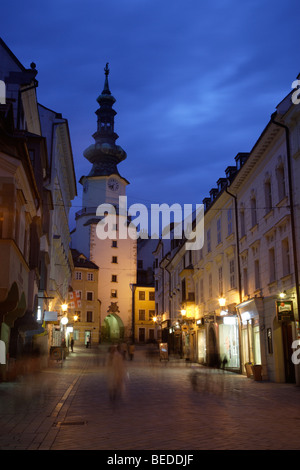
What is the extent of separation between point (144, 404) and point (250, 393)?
497 centimetres

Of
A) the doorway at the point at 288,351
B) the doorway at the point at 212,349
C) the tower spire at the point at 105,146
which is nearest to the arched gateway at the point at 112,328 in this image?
the tower spire at the point at 105,146

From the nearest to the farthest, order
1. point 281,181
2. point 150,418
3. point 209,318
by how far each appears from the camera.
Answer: point 150,418 < point 281,181 < point 209,318

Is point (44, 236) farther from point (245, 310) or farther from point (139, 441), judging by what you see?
point (139, 441)

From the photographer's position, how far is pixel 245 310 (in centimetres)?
2664

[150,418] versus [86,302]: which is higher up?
[86,302]

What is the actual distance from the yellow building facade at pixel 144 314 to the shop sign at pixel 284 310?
64725mm

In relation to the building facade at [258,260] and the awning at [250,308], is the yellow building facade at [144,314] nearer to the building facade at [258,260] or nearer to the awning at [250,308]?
the building facade at [258,260]

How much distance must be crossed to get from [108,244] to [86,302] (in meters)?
11.4

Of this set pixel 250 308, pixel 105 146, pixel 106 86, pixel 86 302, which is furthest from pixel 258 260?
pixel 106 86

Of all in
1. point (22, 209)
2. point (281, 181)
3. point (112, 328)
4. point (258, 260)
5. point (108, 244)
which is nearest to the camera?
point (22, 209)

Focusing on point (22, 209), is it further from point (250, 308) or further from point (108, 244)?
point (108, 244)

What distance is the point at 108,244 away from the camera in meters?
84.0

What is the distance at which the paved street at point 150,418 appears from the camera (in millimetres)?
8867

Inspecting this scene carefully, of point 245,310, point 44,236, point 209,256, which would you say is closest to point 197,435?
point 245,310
